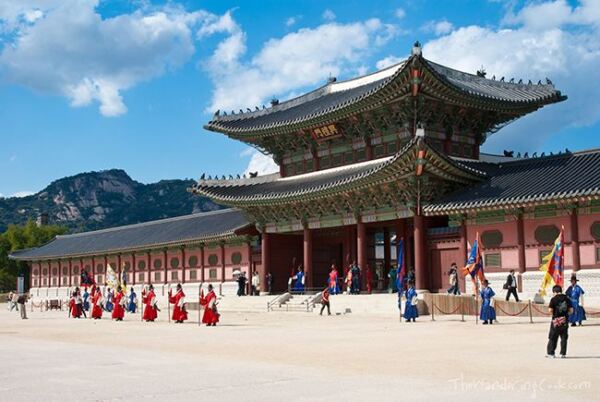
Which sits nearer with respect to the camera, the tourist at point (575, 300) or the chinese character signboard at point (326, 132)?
the tourist at point (575, 300)

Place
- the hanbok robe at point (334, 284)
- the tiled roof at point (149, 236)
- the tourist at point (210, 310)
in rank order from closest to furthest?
the tourist at point (210, 310), the hanbok robe at point (334, 284), the tiled roof at point (149, 236)

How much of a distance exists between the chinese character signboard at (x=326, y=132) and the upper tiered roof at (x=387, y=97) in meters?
0.74

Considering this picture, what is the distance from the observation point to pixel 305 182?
40781 mm

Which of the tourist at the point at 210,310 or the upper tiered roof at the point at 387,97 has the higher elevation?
the upper tiered roof at the point at 387,97

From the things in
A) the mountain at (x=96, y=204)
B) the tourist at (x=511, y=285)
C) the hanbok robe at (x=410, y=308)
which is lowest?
the hanbok robe at (x=410, y=308)

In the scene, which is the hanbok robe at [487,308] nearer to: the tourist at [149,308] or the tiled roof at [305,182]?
the tiled roof at [305,182]

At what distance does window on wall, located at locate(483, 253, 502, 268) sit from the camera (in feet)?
103

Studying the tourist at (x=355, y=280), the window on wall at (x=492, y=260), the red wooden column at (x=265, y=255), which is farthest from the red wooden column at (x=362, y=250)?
the red wooden column at (x=265, y=255)

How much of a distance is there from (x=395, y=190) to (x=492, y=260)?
5.64 metres

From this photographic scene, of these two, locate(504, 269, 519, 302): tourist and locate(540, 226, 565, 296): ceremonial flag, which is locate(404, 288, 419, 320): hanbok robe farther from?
locate(540, 226, 565, 296): ceremonial flag

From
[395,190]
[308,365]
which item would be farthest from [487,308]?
[308,365]

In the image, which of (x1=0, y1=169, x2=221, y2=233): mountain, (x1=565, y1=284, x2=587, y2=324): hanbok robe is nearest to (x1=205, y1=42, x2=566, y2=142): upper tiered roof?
(x1=565, y1=284, x2=587, y2=324): hanbok robe

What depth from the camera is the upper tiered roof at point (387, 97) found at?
33656mm

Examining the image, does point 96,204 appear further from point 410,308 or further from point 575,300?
point 575,300
